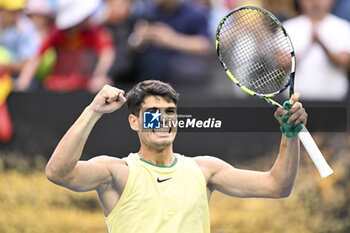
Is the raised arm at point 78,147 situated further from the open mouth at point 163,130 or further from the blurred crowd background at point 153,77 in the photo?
the blurred crowd background at point 153,77

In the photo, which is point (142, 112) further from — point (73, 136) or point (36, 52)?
point (36, 52)

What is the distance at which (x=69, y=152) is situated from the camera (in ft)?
12.4

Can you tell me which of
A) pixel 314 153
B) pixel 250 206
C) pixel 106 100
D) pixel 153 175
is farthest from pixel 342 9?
pixel 106 100

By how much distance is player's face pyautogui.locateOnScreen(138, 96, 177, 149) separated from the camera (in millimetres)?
4109

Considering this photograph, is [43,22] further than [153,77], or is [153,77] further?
[43,22]

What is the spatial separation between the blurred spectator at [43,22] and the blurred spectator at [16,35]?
0.31 ft

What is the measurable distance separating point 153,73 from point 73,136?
3.79 meters

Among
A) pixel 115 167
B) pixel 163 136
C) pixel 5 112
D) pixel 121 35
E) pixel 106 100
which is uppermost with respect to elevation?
pixel 106 100

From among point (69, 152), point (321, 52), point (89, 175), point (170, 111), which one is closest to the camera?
point (69, 152)

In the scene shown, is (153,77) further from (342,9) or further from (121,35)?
(342,9)

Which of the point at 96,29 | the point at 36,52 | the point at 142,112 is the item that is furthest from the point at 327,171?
the point at 36,52

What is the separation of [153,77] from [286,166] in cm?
353

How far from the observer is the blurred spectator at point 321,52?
23.6ft

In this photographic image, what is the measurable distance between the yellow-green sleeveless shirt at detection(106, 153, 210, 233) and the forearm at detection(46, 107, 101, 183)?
42 centimetres
